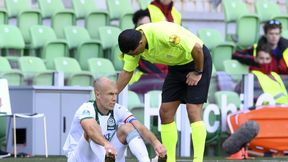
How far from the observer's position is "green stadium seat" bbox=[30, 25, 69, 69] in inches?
555

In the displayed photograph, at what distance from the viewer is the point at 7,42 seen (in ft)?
45.7

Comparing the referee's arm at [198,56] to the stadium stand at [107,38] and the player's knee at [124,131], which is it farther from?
the stadium stand at [107,38]

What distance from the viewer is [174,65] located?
9812 millimetres

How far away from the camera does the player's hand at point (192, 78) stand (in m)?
9.62

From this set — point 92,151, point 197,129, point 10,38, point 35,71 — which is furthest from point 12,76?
point 92,151

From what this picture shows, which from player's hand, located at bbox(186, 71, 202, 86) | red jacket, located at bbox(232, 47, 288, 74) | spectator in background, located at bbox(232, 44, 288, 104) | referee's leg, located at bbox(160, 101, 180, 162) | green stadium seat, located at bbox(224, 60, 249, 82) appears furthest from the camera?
green stadium seat, located at bbox(224, 60, 249, 82)

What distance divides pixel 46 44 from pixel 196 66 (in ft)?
15.6

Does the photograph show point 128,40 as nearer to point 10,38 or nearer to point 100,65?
point 100,65

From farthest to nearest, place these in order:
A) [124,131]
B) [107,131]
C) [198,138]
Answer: [198,138] → [107,131] → [124,131]

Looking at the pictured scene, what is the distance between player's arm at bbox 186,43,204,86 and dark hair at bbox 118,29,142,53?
0.57m

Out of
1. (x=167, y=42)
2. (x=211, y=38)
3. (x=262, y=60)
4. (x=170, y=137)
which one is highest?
(x=167, y=42)

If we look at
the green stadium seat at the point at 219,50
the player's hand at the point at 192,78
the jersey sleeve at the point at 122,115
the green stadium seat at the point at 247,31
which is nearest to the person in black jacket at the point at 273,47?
the green stadium seat at the point at 219,50

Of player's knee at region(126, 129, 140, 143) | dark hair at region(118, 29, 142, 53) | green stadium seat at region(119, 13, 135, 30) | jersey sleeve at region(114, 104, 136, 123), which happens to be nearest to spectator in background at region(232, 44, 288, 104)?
green stadium seat at region(119, 13, 135, 30)

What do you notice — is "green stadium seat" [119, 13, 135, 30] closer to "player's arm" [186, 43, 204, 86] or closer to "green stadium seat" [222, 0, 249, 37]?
"green stadium seat" [222, 0, 249, 37]
